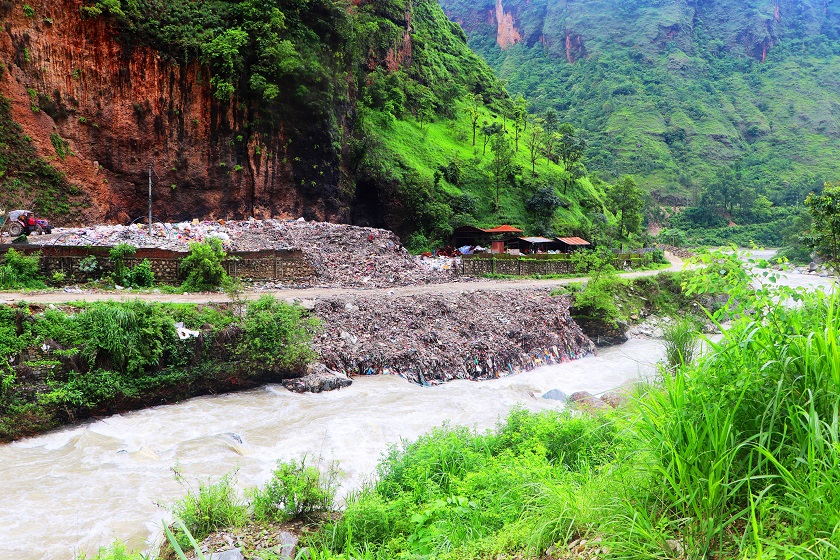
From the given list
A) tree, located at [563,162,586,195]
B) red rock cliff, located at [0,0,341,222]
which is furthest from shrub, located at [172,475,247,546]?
tree, located at [563,162,586,195]

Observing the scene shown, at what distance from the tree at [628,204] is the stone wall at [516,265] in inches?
700

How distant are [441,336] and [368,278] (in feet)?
28.6

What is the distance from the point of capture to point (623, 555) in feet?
9.12

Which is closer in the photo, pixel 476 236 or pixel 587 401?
pixel 587 401

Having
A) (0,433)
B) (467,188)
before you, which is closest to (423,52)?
(467,188)

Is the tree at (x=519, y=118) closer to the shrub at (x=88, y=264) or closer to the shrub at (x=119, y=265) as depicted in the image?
the shrub at (x=119, y=265)

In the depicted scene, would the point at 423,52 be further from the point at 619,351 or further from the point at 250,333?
the point at 250,333

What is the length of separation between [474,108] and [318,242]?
1252 inches

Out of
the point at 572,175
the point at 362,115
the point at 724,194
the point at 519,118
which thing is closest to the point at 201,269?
the point at 362,115

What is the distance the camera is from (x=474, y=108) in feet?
172

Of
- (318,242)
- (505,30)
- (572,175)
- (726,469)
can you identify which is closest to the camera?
(726,469)

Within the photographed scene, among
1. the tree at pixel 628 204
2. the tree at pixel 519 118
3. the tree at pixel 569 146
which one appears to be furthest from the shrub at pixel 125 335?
the tree at pixel 569 146

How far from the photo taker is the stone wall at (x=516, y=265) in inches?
1133

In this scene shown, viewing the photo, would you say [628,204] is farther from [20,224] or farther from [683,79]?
[683,79]
